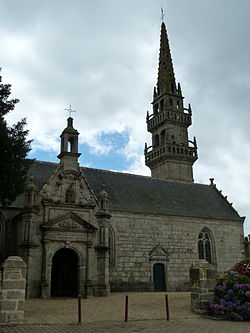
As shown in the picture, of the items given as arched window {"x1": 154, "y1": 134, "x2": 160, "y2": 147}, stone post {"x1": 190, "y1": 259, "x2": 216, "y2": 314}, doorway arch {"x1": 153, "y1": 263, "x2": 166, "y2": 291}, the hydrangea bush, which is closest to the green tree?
stone post {"x1": 190, "y1": 259, "x2": 216, "y2": 314}

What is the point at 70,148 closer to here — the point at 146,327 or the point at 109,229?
the point at 109,229

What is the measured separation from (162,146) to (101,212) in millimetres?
22149

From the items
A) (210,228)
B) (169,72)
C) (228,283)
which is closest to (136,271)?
(210,228)

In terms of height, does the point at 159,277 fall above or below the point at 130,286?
above

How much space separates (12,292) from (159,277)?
16369 millimetres

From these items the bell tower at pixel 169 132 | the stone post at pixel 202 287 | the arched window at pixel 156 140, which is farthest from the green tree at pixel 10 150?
the arched window at pixel 156 140

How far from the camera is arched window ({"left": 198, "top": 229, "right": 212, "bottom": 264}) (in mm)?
27531

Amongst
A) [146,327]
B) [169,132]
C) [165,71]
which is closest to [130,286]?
[146,327]

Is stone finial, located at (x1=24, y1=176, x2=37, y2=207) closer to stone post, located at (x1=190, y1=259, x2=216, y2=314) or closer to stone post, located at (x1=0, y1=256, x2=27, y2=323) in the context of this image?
stone post, located at (x1=0, y1=256, x2=27, y2=323)

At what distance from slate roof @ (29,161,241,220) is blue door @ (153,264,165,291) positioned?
3681 millimetres

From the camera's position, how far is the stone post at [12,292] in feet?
32.0

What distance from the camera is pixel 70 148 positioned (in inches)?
864

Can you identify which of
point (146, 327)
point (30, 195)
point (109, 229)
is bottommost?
point (146, 327)

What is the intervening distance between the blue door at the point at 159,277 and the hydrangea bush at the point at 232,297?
1248 cm
